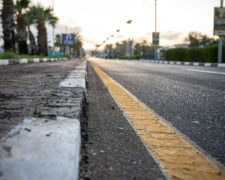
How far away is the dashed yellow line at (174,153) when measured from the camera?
1082mm

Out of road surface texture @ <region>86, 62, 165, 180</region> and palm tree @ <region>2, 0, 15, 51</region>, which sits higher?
palm tree @ <region>2, 0, 15, 51</region>

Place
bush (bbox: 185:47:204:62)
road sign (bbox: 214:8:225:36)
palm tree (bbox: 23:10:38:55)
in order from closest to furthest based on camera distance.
A: 1. road sign (bbox: 214:8:225:36)
2. bush (bbox: 185:47:204:62)
3. palm tree (bbox: 23:10:38:55)

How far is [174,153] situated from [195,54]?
989 inches

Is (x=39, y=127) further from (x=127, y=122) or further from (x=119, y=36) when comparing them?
(x=119, y=36)

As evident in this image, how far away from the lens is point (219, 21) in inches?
A: 745

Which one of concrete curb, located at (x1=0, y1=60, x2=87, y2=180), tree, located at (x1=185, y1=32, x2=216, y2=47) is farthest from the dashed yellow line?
tree, located at (x1=185, y1=32, x2=216, y2=47)

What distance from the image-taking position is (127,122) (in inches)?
76.9

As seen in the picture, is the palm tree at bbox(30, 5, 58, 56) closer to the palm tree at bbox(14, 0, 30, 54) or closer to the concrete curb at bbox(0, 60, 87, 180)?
the palm tree at bbox(14, 0, 30, 54)

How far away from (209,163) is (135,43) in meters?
145

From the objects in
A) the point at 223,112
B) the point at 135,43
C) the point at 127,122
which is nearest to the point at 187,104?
the point at 223,112

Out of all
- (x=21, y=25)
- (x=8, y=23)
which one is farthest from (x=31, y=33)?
(x=8, y=23)

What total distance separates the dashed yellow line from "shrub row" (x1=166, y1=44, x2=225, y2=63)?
20.3 m

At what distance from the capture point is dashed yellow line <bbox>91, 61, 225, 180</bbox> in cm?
108

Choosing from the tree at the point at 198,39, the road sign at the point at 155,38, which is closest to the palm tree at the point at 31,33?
the road sign at the point at 155,38
